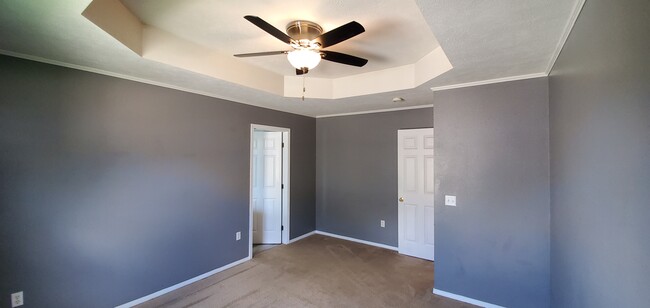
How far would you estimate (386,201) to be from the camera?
4531mm

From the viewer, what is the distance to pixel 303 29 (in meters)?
2.08

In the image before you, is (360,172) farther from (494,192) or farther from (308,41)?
(308,41)

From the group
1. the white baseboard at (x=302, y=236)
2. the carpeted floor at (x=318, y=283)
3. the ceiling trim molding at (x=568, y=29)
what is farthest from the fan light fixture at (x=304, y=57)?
the white baseboard at (x=302, y=236)

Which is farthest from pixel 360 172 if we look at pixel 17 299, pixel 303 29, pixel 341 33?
pixel 17 299

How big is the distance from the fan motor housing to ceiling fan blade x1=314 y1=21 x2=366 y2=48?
290 millimetres

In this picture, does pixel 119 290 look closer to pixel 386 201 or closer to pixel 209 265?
pixel 209 265

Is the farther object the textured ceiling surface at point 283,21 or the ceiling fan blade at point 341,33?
the textured ceiling surface at point 283,21

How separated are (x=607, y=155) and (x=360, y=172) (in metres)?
3.72

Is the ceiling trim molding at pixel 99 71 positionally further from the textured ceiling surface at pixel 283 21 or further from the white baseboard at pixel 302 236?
the white baseboard at pixel 302 236

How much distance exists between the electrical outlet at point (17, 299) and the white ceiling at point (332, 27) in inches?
76.7

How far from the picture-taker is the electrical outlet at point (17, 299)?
2.13m

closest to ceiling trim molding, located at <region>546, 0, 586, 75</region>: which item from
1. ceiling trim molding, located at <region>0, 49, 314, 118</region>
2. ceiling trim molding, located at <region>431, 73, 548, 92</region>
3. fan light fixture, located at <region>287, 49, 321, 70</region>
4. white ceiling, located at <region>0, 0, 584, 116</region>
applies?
white ceiling, located at <region>0, 0, 584, 116</region>

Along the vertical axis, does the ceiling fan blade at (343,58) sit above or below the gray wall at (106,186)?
above

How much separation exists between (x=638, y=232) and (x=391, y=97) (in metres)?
2.85
